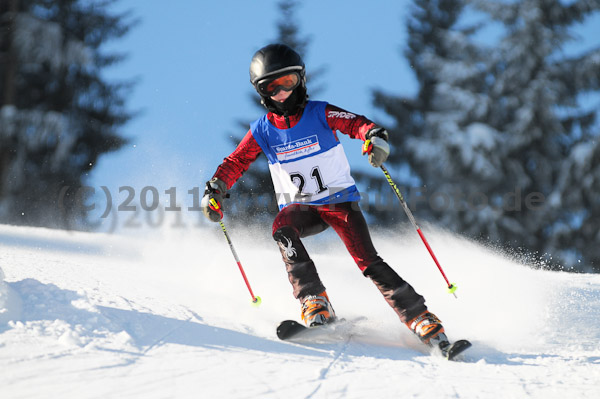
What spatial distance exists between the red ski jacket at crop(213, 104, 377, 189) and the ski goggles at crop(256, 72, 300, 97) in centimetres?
20

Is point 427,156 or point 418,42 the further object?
point 418,42

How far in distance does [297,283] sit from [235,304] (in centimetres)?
57

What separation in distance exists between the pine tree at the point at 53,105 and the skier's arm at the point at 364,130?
14.3 meters

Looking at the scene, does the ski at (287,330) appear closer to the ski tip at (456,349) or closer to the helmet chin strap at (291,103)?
the ski tip at (456,349)

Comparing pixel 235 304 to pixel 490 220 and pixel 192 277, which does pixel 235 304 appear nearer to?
pixel 192 277

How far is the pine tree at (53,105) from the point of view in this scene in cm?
1554

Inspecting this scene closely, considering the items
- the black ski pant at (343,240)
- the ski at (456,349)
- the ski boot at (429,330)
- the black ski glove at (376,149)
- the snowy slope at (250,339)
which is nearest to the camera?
the snowy slope at (250,339)

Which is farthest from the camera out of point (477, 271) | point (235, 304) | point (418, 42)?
point (418, 42)

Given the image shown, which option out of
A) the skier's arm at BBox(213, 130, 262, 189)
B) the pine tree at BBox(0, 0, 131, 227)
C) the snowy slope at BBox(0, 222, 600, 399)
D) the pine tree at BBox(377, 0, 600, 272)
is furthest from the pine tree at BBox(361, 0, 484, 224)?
the skier's arm at BBox(213, 130, 262, 189)

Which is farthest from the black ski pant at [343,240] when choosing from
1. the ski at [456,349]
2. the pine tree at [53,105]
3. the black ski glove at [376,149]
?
the pine tree at [53,105]

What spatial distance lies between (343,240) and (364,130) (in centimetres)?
79

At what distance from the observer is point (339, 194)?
3639mm

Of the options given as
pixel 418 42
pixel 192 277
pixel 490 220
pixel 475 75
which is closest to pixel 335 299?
pixel 192 277

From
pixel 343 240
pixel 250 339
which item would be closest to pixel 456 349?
pixel 343 240
